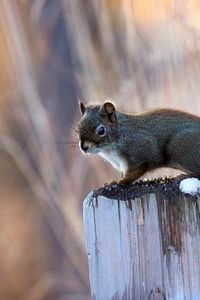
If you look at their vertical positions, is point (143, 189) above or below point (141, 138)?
above

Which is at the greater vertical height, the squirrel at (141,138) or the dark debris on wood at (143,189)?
the dark debris on wood at (143,189)

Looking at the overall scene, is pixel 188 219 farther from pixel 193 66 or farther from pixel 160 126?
pixel 193 66

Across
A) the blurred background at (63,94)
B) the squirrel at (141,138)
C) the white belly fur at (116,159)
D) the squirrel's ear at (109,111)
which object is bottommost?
the blurred background at (63,94)

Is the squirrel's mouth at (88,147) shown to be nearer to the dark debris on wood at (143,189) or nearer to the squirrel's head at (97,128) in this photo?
the squirrel's head at (97,128)

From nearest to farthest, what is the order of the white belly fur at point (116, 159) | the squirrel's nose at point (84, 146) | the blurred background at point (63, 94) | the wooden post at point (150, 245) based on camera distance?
the wooden post at point (150, 245) → the squirrel's nose at point (84, 146) → the white belly fur at point (116, 159) → the blurred background at point (63, 94)

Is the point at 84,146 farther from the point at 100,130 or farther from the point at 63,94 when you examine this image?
the point at 63,94

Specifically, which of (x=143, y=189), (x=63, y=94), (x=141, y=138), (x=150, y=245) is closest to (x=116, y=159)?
(x=141, y=138)

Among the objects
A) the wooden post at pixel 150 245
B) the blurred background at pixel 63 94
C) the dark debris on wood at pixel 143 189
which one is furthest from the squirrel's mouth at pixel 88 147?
the blurred background at pixel 63 94

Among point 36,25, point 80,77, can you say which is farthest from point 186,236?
point 36,25
